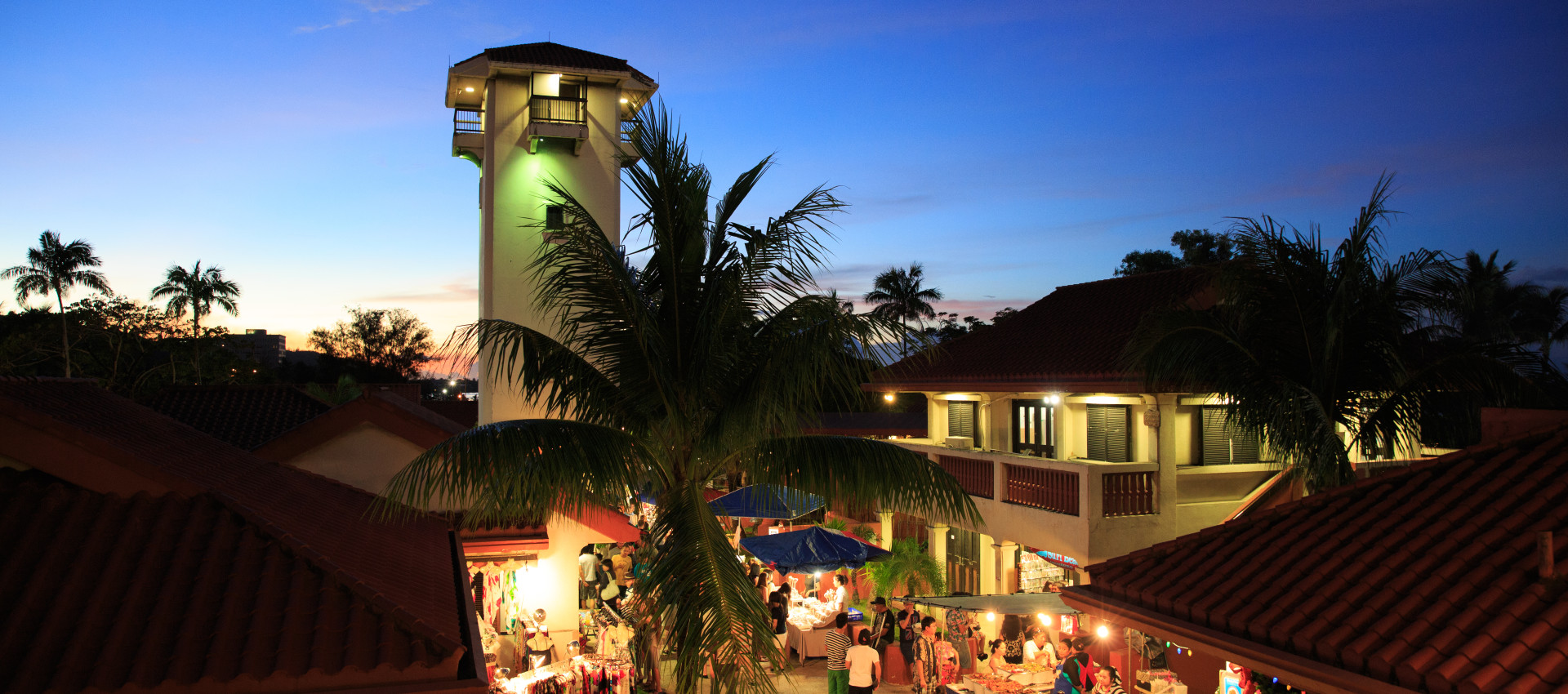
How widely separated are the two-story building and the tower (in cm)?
1237

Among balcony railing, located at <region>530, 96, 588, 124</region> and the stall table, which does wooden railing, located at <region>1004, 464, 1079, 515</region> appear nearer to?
the stall table

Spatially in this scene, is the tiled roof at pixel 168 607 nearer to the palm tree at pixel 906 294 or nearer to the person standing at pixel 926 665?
the person standing at pixel 926 665

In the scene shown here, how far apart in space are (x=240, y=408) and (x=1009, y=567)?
1744 cm

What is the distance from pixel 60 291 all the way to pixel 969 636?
47.4 m

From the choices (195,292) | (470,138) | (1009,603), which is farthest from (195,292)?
(1009,603)

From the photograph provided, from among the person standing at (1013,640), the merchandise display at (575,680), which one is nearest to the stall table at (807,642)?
the person standing at (1013,640)

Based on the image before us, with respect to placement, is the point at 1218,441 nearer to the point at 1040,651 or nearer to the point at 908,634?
the point at 1040,651

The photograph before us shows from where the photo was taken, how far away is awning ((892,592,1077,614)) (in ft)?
42.7

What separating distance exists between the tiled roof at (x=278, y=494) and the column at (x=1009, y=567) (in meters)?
11.2

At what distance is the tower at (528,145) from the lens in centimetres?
2638

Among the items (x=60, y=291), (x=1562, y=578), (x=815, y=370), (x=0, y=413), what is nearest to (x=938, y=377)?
(x=815, y=370)

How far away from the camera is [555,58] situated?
2697cm

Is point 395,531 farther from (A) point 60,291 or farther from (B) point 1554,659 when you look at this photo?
(A) point 60,291

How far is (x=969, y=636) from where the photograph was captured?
14.8 meters
